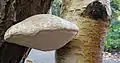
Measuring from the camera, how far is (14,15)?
0.71 m

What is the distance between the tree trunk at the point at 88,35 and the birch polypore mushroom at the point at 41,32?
0.10 metres

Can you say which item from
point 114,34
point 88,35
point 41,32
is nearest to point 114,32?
point 114,34

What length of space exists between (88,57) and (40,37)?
186mm

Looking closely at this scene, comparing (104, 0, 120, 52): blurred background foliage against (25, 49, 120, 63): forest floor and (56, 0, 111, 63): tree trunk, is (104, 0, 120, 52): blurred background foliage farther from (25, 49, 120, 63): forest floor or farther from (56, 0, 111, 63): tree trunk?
(56, 0, 111, 63): tree trunk

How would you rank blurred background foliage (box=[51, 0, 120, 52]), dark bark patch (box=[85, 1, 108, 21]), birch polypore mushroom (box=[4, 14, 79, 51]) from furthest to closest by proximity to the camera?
1. blurred background foliage (box=[51, 0, 120, 52])
2. dark bark patch (box=[85, 1, 108, 21])
3. birch polypore mushroom (box=[4, 14, 79, 51])

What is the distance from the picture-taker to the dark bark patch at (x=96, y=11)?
64cm

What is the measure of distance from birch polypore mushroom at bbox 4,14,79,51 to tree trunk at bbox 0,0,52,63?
0.16m

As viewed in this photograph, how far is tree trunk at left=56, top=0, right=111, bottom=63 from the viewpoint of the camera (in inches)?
25.6

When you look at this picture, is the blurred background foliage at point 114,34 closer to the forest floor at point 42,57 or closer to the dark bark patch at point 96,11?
the forest floor at point 42,57

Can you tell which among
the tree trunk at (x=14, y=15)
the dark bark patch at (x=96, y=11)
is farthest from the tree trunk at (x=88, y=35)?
the tree trunk at (x=14, y=15)

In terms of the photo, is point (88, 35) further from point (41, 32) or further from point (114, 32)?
point (114, 32)

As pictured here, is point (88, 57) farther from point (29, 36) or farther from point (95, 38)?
point (29, 36)

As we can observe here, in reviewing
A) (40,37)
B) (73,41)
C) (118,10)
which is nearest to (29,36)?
(40,37)

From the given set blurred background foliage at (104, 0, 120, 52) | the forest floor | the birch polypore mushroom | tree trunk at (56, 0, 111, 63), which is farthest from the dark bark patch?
blurred background foliage at (104, 0, 120, 52)
